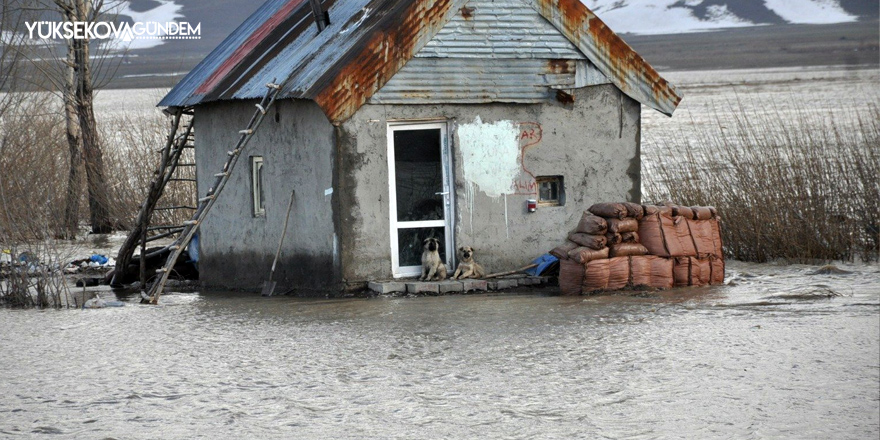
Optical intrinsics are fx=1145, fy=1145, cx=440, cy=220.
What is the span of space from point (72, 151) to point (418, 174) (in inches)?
469

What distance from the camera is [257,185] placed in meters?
14.9

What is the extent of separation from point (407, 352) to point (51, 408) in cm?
296

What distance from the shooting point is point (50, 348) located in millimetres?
10414

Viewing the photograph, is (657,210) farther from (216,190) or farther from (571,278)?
(216,190)

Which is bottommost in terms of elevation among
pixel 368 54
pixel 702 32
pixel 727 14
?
pixel 368 54

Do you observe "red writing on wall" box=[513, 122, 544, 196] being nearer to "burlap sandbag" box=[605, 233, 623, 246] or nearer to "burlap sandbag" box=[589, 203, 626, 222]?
"burlap sandbag" box=[589, 203, 626, 222]

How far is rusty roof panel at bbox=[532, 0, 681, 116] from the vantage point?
14281 mm

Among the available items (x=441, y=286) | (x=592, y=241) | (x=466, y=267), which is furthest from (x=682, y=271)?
(x=441, y=286)

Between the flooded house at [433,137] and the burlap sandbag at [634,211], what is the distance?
1077 millimetres

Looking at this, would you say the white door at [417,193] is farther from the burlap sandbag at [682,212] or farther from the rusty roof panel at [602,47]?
the burlap sandbag at [682,212]

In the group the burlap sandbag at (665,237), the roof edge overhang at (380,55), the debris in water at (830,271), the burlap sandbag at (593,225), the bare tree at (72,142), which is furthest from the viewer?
the bare tree at (72,142)

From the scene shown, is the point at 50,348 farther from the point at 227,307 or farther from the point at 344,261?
the point at 344,261

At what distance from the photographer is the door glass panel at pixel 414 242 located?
45.1 ft

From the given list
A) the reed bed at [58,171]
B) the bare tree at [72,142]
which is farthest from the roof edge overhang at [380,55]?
the bare tree at [72,142]
